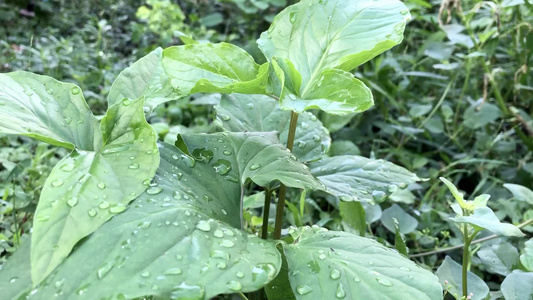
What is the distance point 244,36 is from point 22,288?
2212 millimetres

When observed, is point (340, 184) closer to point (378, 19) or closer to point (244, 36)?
point (378, 19)

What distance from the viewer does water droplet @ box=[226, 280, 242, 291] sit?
37 centimetres

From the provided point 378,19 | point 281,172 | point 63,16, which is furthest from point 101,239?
point 63,16

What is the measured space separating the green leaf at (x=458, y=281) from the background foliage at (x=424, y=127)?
0.28 feet

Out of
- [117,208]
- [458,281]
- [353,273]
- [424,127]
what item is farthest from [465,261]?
[424,127]

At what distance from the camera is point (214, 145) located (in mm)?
639

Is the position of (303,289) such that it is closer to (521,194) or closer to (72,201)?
(72,201)

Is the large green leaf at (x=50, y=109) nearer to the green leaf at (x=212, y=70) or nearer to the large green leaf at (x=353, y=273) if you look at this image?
the green leaf at (x=212, y=70)

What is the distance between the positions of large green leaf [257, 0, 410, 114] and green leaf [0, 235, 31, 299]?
0.34 meters

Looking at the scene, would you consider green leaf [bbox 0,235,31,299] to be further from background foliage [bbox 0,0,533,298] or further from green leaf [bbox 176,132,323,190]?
background foliage [bbox 0,0,533,298]

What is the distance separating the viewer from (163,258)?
40 cm

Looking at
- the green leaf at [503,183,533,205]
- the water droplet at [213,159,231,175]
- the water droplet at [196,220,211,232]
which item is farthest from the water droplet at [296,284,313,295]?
the green leaf at [503,183,533,205]

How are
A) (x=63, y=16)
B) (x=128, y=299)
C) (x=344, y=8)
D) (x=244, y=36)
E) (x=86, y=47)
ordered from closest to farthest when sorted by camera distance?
(x=128, y=299)
(x=344, y=8)
(x=86, y=47)
(x=244, y=36)
(x=63, y=16)

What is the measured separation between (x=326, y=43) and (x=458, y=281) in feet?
1.40
